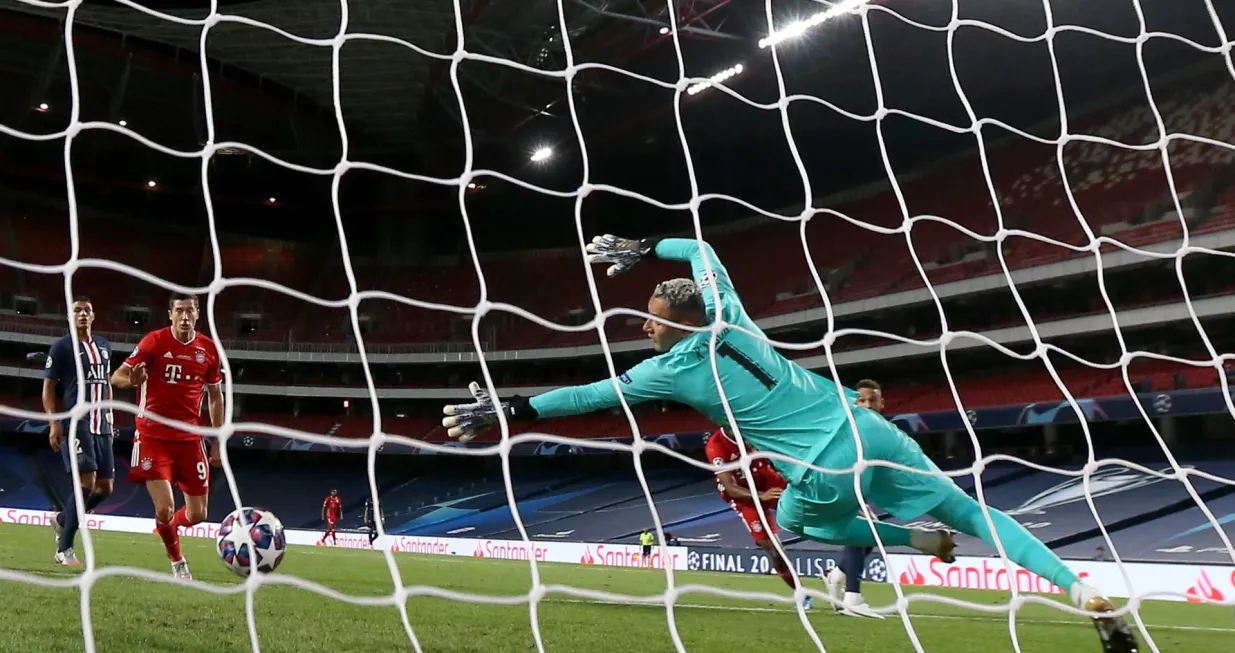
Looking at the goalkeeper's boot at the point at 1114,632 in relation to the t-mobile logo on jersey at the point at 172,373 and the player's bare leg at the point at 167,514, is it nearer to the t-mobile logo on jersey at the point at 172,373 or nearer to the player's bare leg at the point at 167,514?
the player's bare leg at the point at 167,514

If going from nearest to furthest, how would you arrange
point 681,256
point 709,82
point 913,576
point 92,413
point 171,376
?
point 709,82 < point 681,256 < point 171,376 < point 92,413 < point 913,576

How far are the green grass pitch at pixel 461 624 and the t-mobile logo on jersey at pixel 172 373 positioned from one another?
3.15 ft

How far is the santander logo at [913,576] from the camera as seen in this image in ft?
34.9

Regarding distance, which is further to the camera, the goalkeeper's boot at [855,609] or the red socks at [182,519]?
the goalkeeper's boot at [855,609]

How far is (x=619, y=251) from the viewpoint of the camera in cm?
335

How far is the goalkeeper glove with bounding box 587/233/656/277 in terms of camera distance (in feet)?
10.9

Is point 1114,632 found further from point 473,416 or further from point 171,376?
point 171,376

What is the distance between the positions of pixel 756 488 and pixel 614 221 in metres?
19.0

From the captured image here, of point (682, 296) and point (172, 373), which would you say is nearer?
point (682, 296)

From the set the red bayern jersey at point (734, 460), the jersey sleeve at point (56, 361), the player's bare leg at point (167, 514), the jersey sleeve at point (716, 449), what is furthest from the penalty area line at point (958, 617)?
the jersey sleeve at point (56, 361)

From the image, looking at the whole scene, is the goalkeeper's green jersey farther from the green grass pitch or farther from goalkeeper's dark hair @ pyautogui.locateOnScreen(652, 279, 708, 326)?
the green grass pitch

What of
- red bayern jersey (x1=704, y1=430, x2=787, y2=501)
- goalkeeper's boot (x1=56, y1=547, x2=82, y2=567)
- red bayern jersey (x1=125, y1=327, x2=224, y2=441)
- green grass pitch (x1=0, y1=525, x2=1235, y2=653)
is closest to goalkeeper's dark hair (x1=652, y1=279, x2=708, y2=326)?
green grass pitch (x1=0, y1=525, x2=1235, y2=653)

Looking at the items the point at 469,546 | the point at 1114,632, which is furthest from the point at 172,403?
the point at 469,546

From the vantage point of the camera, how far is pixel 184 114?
20.0 m
